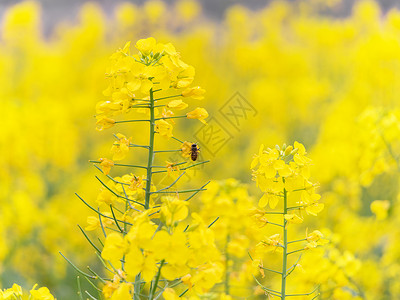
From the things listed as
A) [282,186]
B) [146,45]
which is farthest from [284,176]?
[146,45]

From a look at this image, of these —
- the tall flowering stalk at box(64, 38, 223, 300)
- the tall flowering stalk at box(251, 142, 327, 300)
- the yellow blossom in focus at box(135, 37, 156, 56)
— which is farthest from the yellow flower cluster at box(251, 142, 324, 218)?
the yellow blossom in focus at box(135, 37, 156, 56)

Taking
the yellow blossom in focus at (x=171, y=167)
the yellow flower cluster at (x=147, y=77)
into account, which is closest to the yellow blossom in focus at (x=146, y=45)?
the yellow flower cluster at (x=147, y=77)

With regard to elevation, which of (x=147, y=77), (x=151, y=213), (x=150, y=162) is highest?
(x=147, y=77)

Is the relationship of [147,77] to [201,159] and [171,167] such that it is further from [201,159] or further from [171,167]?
[201,159]

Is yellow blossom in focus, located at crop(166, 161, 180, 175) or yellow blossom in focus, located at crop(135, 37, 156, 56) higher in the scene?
yellow blossom in focus, located at crop(135, 37, 156, 56)

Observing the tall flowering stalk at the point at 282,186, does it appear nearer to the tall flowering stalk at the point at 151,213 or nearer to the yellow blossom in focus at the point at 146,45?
the tall flowering stalk at the point at 151,213

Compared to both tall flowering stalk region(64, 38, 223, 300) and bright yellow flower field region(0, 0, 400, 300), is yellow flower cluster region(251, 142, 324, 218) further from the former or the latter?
tall flowering stalk region(64, 38, 223, 300)

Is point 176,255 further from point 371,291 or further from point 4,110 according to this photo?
point 4,110
